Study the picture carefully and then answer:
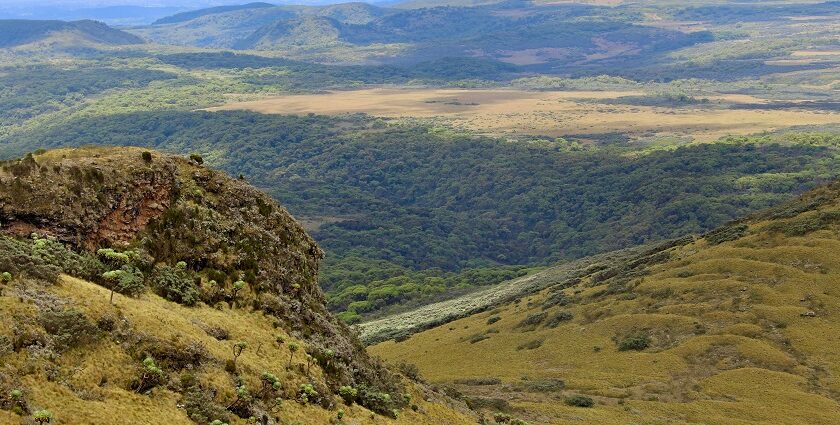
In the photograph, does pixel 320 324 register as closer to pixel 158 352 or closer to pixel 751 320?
pixel 158 352

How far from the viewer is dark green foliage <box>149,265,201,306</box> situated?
31.2 metres

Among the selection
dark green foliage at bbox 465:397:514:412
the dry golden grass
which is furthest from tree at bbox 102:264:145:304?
dark green foliage at bbox 465:397:514:412

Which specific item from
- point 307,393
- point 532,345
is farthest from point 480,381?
point 307,393

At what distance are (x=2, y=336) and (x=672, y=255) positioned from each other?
79.3 metres

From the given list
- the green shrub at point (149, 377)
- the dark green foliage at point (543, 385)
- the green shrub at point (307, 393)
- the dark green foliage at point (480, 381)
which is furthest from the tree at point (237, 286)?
the dark green foliage at point (480, 381)

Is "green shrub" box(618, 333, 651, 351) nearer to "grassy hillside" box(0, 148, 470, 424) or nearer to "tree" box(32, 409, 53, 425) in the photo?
"grassy hillside" box(0, 148, 470, 424)

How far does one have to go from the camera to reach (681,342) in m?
64.2

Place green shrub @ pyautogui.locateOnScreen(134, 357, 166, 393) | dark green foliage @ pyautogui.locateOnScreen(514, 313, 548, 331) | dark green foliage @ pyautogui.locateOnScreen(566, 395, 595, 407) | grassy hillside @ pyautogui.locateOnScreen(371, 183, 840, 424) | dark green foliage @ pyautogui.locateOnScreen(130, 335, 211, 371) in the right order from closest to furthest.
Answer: green shrub @ pyautogui.locateOnScreen(134, 357, 166, 393)
dark green foliage @ pyautogui.locateOnScreen(130, 335, 211, 371)
grassy hillside @ pyautogui.locateOnScreen(371, 183, 840, 424)
dark green foliage @ pyautogui.locateOnScreen(566, 395, 595, 407)
dark green foliage @ pyautogui.locateOnScreen(514, 313, 548, 331)

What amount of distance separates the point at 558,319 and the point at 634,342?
1344 cm

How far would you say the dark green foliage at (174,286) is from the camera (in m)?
31.2

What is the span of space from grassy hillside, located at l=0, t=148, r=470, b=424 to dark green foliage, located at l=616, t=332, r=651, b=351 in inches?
1097

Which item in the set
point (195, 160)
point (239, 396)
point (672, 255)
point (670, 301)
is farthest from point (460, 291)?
point (239, 396)

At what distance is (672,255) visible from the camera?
9100 cm

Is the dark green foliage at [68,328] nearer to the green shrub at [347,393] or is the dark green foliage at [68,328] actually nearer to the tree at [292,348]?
the tree at [292,348]
